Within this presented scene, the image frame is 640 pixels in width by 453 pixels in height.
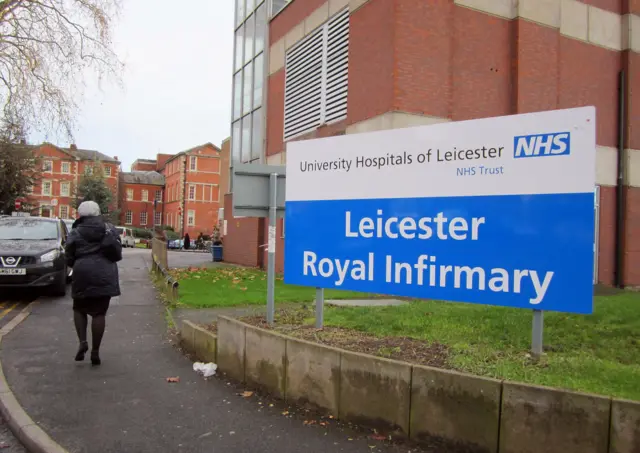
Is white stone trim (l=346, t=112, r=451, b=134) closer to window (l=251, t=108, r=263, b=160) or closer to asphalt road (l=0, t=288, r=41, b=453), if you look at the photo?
asphalt road (l=0, t=288, r=41, b=453)

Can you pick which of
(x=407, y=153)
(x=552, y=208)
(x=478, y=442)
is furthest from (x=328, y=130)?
(x=478, y=442)

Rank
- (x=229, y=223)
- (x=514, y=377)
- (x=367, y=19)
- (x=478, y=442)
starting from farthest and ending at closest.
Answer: (x=229, y=223) → (x=367, y=19) → (x=514, y=377) → (x=478, y=442)

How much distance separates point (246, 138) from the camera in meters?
21.1

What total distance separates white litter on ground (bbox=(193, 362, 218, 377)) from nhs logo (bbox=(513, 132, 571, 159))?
149 inches

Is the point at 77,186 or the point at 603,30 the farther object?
the point at 77,186

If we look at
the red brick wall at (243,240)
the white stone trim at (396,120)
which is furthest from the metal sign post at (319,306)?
the red brick wall at (243,240)

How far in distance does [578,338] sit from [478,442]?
277 cm

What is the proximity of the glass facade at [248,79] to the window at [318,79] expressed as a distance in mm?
2856

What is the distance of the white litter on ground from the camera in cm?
534

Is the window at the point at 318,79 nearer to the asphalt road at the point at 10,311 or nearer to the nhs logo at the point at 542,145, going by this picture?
the asphalt road at the point at 10,311

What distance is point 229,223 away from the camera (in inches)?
902

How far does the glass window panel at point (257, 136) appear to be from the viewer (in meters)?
19.5

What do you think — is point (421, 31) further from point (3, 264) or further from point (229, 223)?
point (229, 223)

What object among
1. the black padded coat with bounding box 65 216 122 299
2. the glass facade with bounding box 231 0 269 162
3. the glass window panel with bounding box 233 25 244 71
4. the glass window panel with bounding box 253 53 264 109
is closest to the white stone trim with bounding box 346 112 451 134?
the black padded coat with bounding box 65 216 122 299
